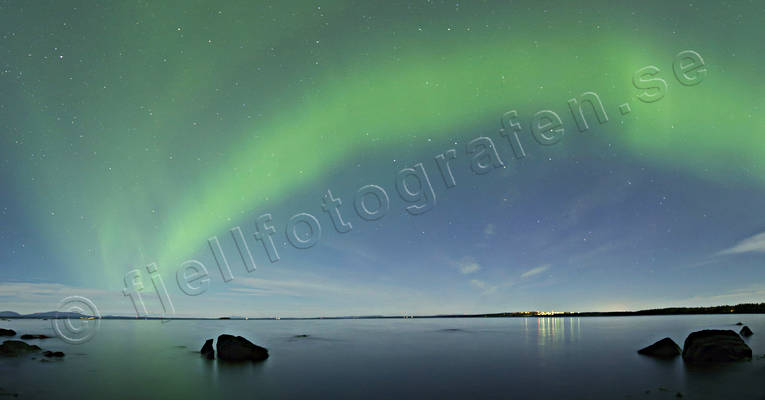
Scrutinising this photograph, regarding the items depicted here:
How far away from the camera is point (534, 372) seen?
92.9ft

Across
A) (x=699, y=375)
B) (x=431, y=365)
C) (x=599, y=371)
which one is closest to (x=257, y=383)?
(x=431, y=365)

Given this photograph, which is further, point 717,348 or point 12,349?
point 12,349

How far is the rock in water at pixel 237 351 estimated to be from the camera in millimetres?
33031

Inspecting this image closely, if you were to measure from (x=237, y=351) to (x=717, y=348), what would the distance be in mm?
39218

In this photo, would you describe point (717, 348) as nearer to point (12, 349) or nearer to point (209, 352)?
point (209, 352)

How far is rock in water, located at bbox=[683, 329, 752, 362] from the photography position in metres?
29.1

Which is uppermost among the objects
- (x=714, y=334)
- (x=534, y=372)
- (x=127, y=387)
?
(x=714, y=334)

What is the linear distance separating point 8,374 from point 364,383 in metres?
24.4

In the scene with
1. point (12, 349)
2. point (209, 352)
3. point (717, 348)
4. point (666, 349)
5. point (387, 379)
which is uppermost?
point (666, 349)

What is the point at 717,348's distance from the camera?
2938cm

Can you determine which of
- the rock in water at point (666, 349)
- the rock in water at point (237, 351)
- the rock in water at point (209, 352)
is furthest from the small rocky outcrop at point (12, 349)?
the rock in water at point (666, 349)

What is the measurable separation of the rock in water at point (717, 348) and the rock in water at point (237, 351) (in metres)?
36.1

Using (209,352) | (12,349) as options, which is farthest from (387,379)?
(12,349)

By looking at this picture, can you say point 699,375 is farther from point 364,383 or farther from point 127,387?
point 127,387
